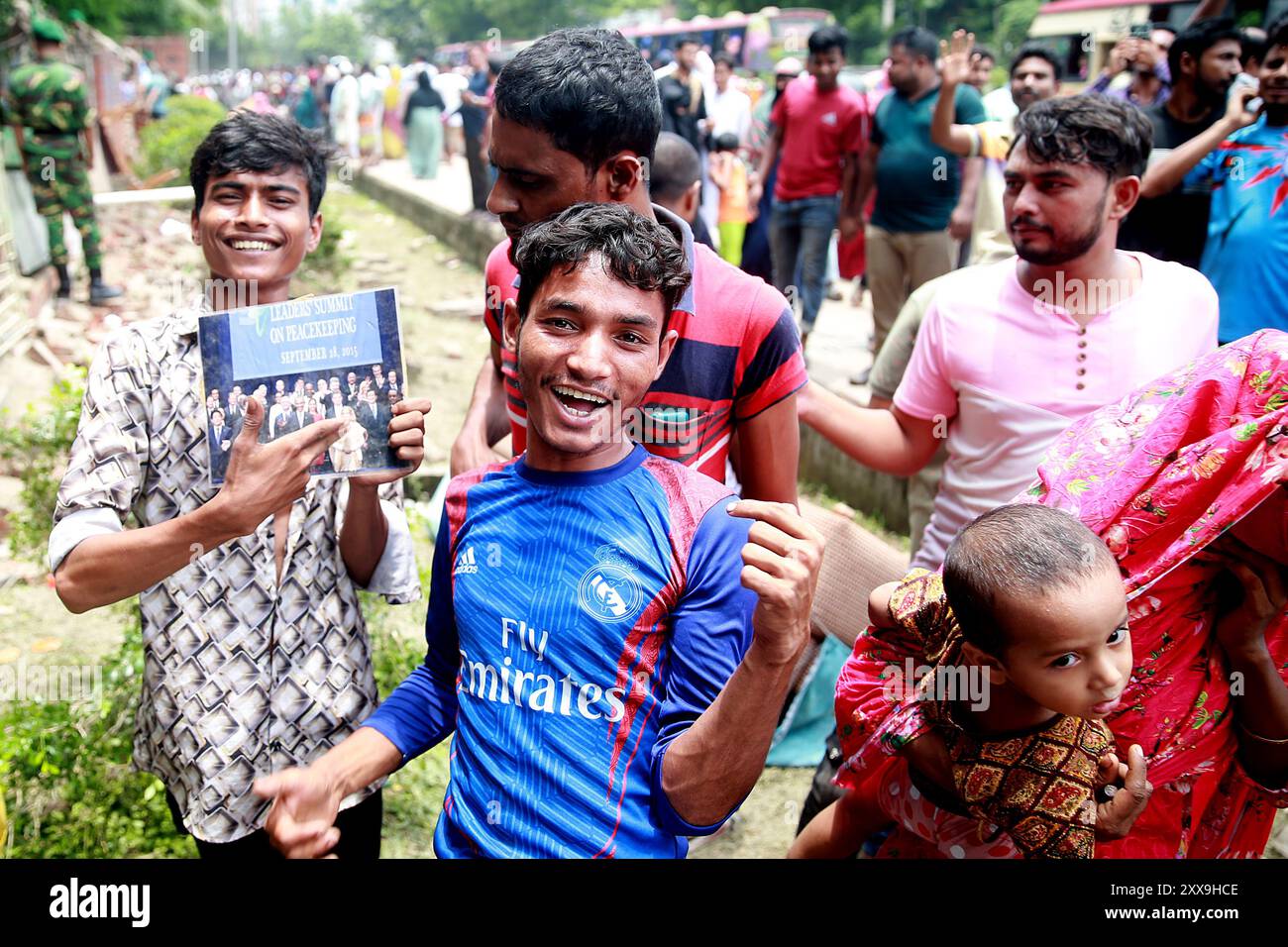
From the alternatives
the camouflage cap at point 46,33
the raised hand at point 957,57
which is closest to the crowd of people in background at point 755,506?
the raised hand at point 957,57

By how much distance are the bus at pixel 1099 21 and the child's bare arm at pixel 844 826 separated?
9.92m

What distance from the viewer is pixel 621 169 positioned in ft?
6.61

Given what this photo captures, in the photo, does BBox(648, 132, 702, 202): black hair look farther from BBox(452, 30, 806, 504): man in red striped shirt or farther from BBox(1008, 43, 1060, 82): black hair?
BBox(1008, 43, 1060, 82): black hair

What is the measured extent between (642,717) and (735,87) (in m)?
9.56

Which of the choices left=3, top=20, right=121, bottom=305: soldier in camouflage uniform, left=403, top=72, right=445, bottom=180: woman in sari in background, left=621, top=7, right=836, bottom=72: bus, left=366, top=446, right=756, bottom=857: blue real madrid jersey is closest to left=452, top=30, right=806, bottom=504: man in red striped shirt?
left=366, top=446, right=756, bottom=857: blue real madrid jersey

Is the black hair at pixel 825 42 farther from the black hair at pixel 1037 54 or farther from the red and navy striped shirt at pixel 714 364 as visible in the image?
the red and navy striped shirt at pixel 714 364

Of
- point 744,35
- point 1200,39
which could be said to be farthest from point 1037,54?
point 744,35

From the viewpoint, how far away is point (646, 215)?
2.01 meters

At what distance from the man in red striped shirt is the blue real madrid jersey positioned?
0.36 m

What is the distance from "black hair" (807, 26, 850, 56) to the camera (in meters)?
6.88

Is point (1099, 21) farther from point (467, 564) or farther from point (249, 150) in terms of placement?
point (467, 564)

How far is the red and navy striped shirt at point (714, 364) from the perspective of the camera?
1.98 m
